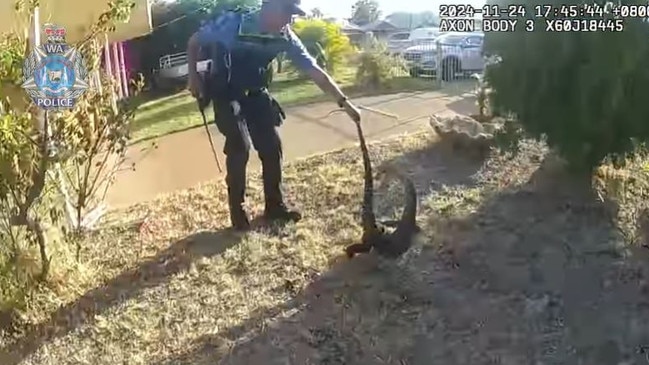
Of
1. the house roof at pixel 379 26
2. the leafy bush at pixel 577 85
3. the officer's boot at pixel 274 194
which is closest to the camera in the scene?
the leafy bush at pixel 577 85

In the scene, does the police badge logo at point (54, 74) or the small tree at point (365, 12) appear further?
the small tree at point (365, 12)

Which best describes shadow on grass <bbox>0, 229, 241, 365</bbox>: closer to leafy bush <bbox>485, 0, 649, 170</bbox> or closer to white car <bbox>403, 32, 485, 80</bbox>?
leafy bush <bbox>485, 0, 649, 170</bbox>

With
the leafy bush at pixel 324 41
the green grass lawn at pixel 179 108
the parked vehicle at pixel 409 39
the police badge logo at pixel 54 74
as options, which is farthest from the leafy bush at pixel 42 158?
the parked vehicle at pixel 409 39

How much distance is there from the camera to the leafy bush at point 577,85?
171 inches

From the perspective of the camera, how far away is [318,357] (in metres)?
3.30

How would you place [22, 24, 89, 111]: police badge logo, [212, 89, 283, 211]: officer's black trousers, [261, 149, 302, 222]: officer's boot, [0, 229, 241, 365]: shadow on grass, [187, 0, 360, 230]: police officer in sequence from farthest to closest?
[261, 149, 302, 222]: officer's boot, [212, 89, 283, 211]: officer's black trousers, [187, 0, 360, 230]: police officer, [22, 24, 89, 111]: police badge logo, [0, 229, 241, 365]: shadow on grass

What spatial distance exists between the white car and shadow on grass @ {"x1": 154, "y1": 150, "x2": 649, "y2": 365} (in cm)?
139

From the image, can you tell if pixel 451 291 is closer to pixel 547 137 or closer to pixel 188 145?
pixel 547 137

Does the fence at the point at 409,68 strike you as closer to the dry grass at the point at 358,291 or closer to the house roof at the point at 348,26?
the house roof at the point at 348,26

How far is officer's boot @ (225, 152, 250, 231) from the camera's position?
4.70 meters

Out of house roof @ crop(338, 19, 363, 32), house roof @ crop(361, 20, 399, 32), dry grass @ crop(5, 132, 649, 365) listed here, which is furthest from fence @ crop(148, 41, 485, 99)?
dry grass @ crop(5, 132, 649, 365)

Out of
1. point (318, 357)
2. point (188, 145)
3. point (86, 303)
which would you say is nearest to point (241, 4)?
point (86, 303)

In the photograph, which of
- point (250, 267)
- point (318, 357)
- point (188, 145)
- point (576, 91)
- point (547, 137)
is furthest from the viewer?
point (188, 145)

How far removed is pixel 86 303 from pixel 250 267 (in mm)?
864
